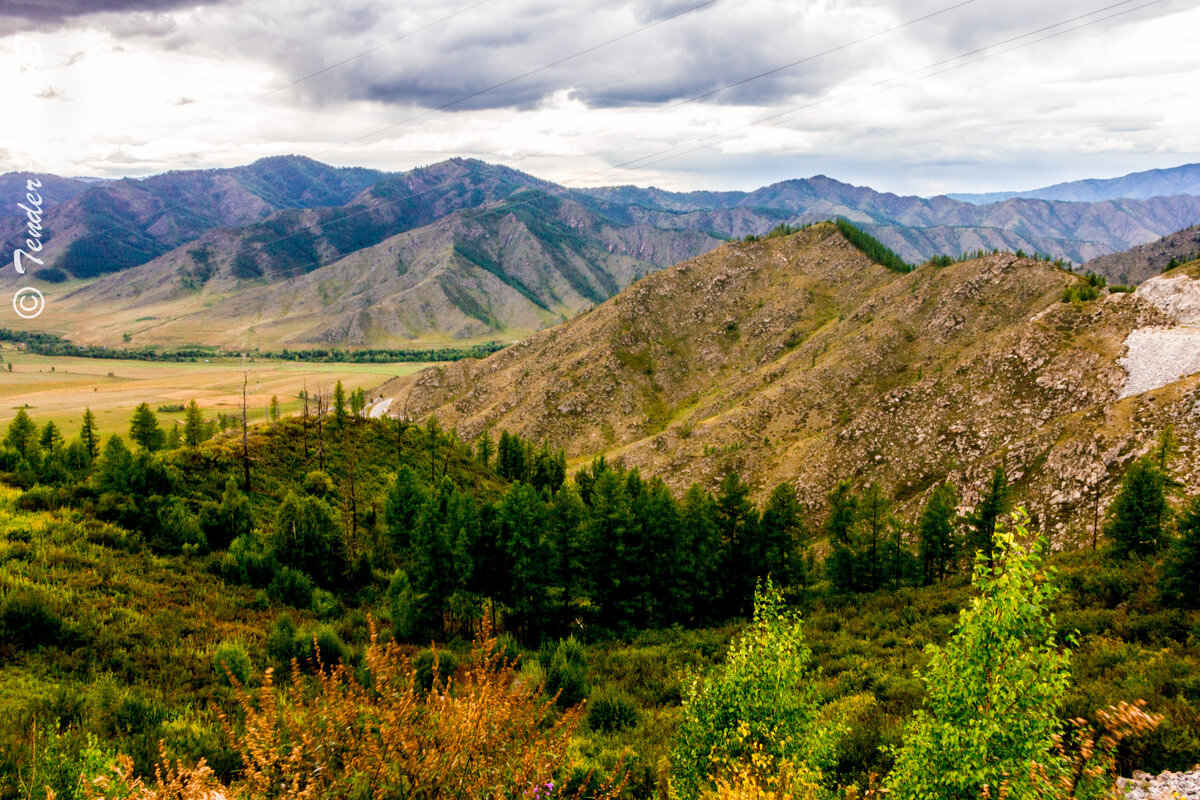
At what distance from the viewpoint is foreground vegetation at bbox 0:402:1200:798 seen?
995 cm

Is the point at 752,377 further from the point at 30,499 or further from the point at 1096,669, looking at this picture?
the point at 30,499

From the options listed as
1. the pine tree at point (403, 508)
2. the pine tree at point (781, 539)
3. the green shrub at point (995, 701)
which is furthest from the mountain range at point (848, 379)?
the green shrub at point (995, 701)

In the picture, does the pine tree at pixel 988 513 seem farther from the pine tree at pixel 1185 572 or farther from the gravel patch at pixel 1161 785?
the gravel patch at pixel 1161 785

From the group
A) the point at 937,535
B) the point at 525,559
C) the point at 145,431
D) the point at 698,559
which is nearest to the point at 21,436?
the point at 145,431

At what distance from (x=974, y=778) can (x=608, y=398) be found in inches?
5122

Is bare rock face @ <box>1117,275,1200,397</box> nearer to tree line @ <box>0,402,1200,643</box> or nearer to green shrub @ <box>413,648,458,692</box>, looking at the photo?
tree line @ <box>0,402,1200,643</box>

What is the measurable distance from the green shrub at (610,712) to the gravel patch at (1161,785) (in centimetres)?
1448

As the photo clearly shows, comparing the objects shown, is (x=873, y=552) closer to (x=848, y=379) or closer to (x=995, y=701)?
(x=995, y=701)

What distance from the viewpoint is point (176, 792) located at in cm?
719

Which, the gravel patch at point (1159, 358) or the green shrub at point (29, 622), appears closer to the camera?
the green shrub at point (29, 622)

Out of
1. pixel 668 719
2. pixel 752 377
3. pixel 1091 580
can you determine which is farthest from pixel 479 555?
pixel 752 377

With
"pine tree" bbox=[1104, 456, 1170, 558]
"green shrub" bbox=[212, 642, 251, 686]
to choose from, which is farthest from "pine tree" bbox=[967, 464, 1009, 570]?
"green shrub" bbox=[212, 642, 251, 686]

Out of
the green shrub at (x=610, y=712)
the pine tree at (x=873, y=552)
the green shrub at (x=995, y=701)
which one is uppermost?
the green shrub at (x=995, y=701)

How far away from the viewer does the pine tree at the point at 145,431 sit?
75938 mm
